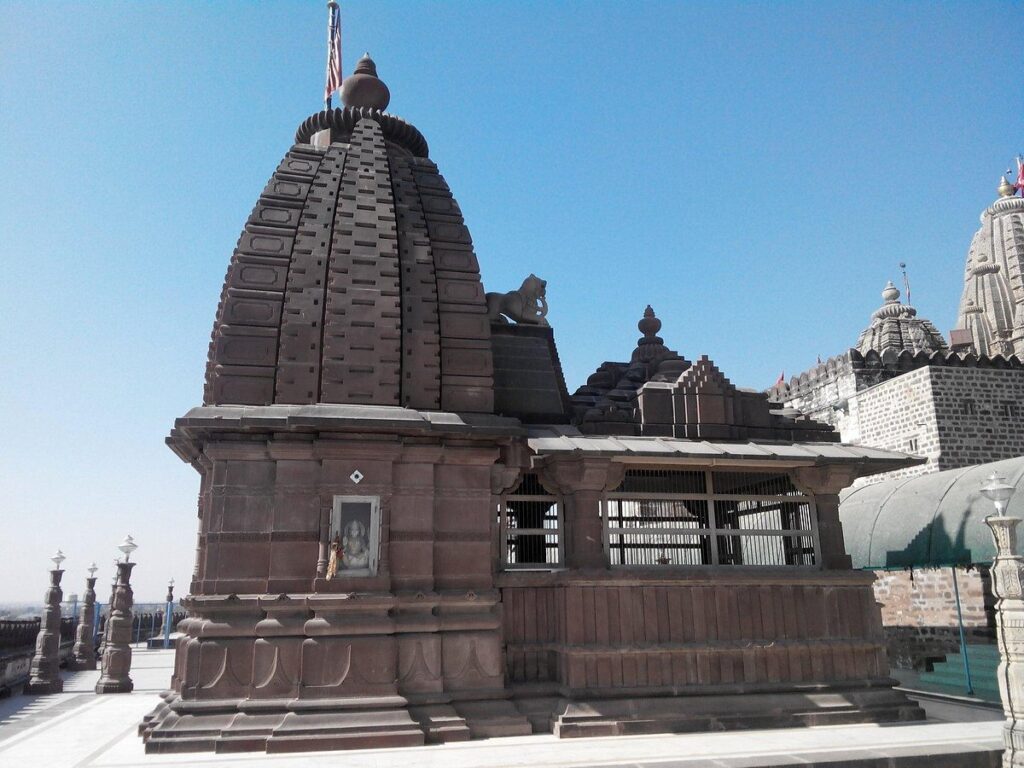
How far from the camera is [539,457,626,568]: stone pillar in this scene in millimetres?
11500

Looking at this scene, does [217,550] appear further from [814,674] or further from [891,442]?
[891,442]

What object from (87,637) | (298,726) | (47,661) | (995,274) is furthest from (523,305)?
(995,274)

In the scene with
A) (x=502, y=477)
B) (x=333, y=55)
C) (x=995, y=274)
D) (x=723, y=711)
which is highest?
(x=995, y=274)

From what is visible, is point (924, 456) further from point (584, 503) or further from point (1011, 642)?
point (584, 503)

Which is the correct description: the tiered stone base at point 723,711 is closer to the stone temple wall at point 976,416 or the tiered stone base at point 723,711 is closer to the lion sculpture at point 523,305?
the lion sculpture at point 523,305

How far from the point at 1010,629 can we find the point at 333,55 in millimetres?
16128

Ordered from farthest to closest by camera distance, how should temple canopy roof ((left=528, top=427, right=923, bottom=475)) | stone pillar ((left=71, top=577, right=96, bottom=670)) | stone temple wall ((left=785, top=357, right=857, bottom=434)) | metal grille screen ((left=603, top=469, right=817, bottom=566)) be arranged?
stone temple wall ((left=785, top=357, right=857, bottom=434))
stone pillar ((left=71, top=577, right=96, bottom=670))
metal grille screen ((left=603, top=469, right=817, bottom=566))
temple canopy roof ((left=528, top=427, right=923, bottom=475))

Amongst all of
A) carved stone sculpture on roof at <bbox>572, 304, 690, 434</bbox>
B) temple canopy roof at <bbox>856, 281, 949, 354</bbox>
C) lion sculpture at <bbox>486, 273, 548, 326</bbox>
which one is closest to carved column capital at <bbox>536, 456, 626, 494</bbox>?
carved stone sculpture on roof at <bbox>572, 304, 690, 434</bbox>

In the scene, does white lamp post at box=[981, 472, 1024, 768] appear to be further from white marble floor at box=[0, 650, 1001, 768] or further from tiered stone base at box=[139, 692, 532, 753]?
tiered stone base at box=[139, 692, 532, 753]

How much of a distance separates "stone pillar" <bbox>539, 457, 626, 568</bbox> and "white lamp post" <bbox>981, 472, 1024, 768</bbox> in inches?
195

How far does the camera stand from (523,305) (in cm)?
1371

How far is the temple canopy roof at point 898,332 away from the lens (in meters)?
37.3

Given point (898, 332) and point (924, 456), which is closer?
point (924, 456)

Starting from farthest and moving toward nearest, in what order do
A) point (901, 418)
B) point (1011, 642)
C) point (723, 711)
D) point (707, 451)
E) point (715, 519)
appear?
1. point (901, 418)
2. point (715, 519)
3. point (707, 451)
4. point (723, 711)
5. point (1011, 642)
